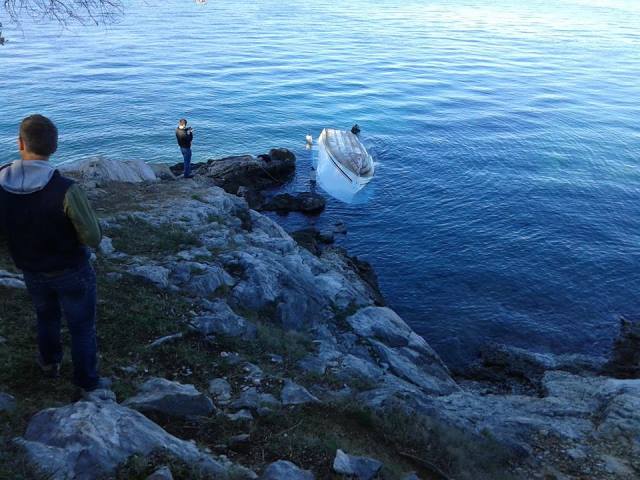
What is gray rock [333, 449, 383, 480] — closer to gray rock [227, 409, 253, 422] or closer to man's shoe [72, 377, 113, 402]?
gray rock [227, 409, 253, 422]

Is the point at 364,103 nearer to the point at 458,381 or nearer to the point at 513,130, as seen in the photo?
the point at 513,130

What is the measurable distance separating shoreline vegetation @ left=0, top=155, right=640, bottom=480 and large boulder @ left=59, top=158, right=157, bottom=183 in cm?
125

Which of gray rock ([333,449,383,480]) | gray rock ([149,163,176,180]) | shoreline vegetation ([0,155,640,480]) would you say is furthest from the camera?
gray rock ([149,163,176,180])

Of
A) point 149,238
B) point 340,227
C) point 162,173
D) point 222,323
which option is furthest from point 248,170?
point 222,323

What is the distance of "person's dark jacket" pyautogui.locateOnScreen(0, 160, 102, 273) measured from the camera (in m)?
5.37

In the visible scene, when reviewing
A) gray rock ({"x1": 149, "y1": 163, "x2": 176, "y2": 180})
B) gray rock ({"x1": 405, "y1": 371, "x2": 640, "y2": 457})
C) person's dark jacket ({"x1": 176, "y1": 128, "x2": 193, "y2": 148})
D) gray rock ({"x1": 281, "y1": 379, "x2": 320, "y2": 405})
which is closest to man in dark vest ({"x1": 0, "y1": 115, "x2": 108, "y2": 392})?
gray rock ({"x1": 281, "y1": 379, "x2": 320, "y2": 405})

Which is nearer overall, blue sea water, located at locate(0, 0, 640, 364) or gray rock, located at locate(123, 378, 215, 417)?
gray rock, located at locate(123, 378, 215, 417)

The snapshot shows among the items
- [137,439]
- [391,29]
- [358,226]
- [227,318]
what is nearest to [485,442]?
[227,318]

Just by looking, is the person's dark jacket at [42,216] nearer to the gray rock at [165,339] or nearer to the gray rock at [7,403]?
the gray rock at [7,403]

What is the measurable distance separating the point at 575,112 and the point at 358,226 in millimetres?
32807

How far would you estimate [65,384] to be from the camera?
6715 millimetres

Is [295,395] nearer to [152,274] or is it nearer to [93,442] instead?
[93,442]

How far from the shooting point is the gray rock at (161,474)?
5.25m

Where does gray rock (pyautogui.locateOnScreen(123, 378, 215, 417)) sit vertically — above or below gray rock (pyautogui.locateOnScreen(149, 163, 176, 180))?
above
